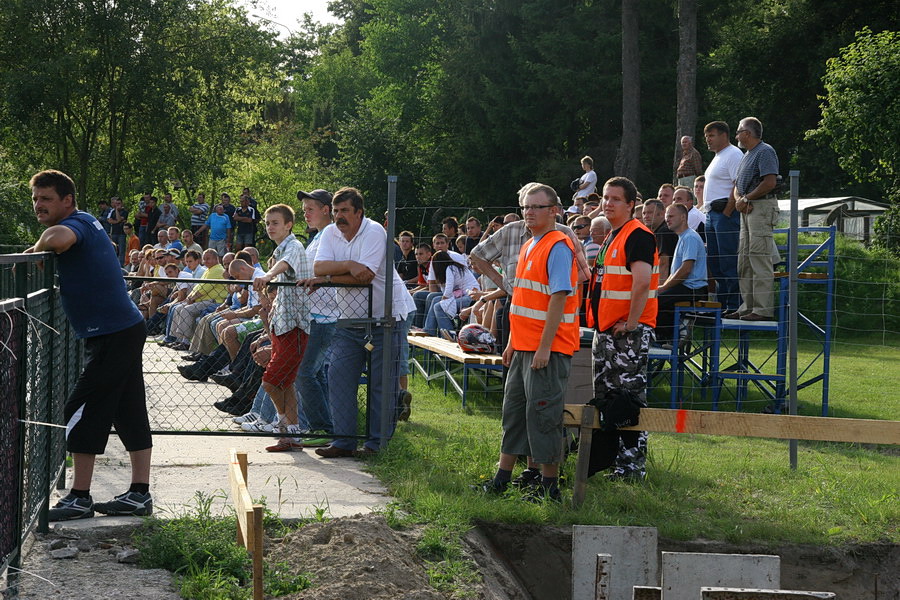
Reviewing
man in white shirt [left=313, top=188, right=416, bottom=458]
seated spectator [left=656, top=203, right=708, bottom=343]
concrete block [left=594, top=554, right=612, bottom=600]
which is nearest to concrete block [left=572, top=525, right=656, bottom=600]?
concrete block [left=594, top=554, right=612, bottom=600]

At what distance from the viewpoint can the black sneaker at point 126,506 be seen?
237 inches

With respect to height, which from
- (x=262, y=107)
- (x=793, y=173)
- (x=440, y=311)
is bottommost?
(x=440, y=311)

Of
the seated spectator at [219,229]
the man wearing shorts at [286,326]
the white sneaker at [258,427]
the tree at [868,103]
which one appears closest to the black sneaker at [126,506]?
the man wearing shorts at [286,326]

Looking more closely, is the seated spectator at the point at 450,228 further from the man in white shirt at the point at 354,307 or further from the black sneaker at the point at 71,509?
the black sneaker at the point at 71,509

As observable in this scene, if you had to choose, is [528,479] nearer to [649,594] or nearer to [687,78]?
[649,594]

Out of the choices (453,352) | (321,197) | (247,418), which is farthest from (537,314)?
(453,352)

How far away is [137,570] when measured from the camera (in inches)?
208

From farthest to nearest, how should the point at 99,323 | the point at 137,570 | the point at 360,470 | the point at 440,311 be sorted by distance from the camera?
1. the point at 440,311
2. the point at 360,470
3. the point at 99,323
4. the point at 137,570

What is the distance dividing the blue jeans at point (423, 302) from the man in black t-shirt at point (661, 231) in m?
3.58

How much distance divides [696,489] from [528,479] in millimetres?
1327

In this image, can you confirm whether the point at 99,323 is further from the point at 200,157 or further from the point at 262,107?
the point at 262,107

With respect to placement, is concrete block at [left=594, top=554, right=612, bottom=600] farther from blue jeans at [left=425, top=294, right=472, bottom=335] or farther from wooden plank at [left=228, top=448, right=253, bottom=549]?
blue jeans at [left=425, top=294, right=472, bottom=335]

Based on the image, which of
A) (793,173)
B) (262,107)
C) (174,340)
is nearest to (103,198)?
(262,107)

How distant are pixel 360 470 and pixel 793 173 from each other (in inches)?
163
